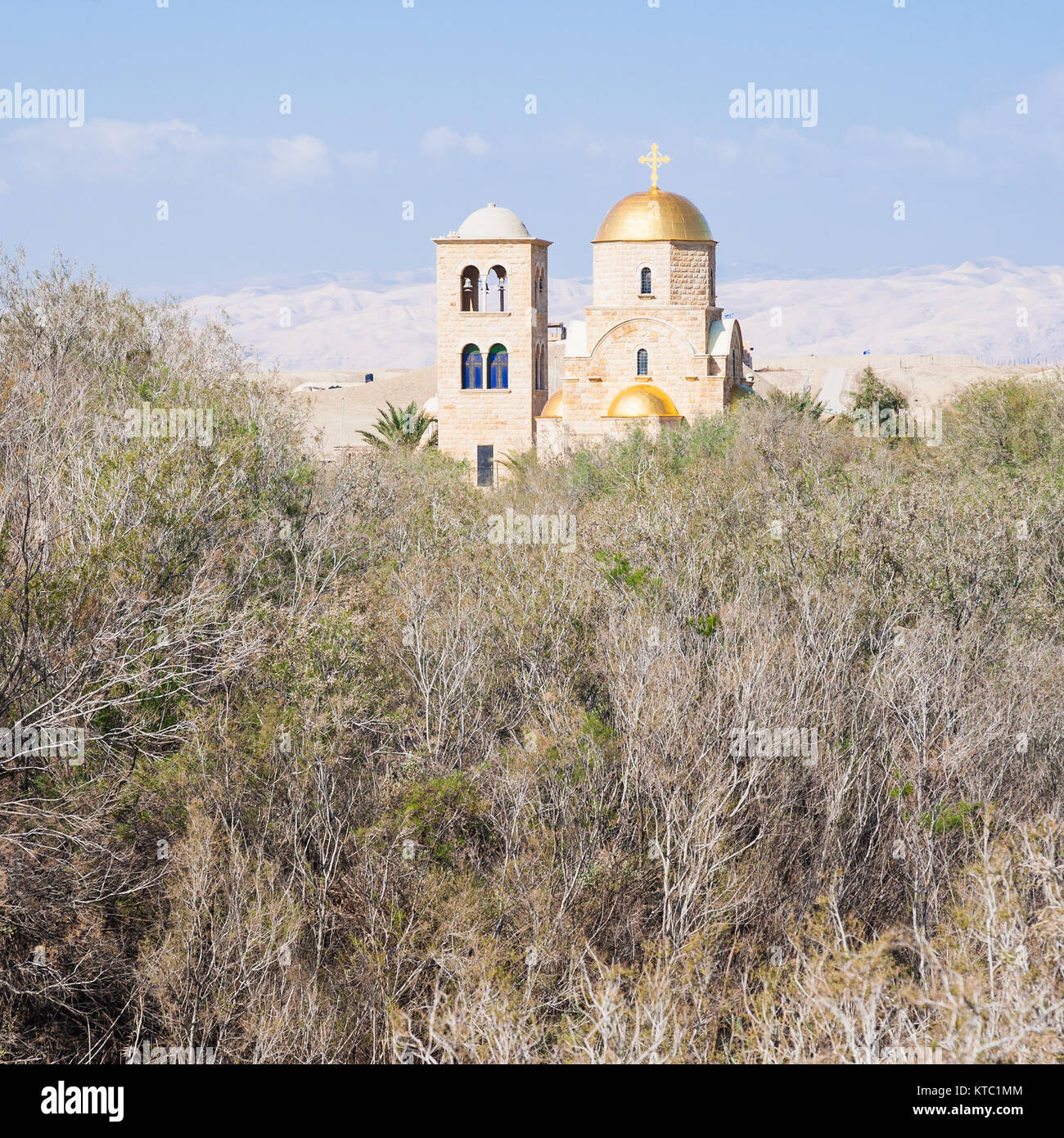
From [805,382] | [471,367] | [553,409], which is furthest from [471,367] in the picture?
[805,382]

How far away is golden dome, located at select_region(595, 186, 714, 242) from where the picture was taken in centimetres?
3491

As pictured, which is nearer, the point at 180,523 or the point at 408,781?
the point at 408,781

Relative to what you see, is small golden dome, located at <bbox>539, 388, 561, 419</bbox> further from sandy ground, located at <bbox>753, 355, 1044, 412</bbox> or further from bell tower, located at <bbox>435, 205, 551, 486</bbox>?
sandy ground, located at <bbox>753, 355, 1044, 412</bbox>

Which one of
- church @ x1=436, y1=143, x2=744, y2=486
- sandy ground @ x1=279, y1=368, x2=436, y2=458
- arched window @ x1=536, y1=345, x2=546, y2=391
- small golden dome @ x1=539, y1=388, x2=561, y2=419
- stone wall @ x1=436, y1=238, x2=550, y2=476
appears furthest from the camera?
sandy ground @ x1=279, y1=368, x2=436, y2=458

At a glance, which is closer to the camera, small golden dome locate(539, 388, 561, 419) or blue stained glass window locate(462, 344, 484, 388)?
small golden dome locate(539, 388, 561, 419)

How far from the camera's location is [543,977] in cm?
989

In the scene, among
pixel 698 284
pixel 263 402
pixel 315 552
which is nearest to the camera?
pixel 315 552

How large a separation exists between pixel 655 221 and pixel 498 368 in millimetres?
6739

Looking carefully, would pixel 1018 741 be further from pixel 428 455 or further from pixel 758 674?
pixel 428 455

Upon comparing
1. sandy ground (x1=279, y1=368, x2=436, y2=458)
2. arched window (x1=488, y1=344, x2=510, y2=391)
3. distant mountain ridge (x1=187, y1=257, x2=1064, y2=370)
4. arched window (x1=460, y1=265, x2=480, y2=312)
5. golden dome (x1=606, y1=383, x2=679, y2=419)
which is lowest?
golden dome (x1=606, y1=383, x2=679, y2=419)

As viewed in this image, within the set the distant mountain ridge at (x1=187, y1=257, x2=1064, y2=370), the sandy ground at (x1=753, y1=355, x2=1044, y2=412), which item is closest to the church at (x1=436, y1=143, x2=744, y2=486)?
the sandy ground at (x1=753, y1=355, x2=1044, y2=412)

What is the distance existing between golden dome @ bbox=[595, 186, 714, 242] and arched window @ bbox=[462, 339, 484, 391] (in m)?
5.44
